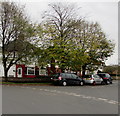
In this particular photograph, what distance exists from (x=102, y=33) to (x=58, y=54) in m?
14.9

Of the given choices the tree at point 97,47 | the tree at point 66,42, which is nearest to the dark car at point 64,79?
the tree at point 66,42

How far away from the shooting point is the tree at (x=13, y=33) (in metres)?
22.6

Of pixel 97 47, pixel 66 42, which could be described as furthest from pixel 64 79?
pixel 97 47

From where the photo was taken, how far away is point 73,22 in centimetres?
2631

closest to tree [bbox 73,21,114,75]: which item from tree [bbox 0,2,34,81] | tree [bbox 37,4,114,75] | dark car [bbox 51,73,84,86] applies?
tree [bbox 37,4,114,75]

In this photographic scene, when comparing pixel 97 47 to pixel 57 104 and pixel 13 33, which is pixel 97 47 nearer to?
pixel 13 33

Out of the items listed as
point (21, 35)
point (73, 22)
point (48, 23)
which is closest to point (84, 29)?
point (73, 22)

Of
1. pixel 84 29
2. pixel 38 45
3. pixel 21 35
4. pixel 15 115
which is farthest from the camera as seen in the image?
pixel 84 29

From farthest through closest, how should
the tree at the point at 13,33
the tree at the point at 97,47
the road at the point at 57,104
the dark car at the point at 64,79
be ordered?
the tree at the point at 97,47 < the tree at the point at 13,33 < the dark car at the point at 64,79 < the road at the point at 57,104

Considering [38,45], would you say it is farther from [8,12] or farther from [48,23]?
[8,12]

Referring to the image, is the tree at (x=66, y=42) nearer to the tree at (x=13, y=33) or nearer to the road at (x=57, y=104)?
the tree at (x=13, y=33)

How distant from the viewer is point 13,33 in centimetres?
2320

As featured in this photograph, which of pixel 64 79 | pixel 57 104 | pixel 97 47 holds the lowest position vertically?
pixel 57 104

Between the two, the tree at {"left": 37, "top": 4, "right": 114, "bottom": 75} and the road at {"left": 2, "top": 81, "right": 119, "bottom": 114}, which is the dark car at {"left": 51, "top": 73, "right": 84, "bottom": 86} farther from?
the road at {"left": 2, "top": 81, "right": 119, "bottom": 114}
